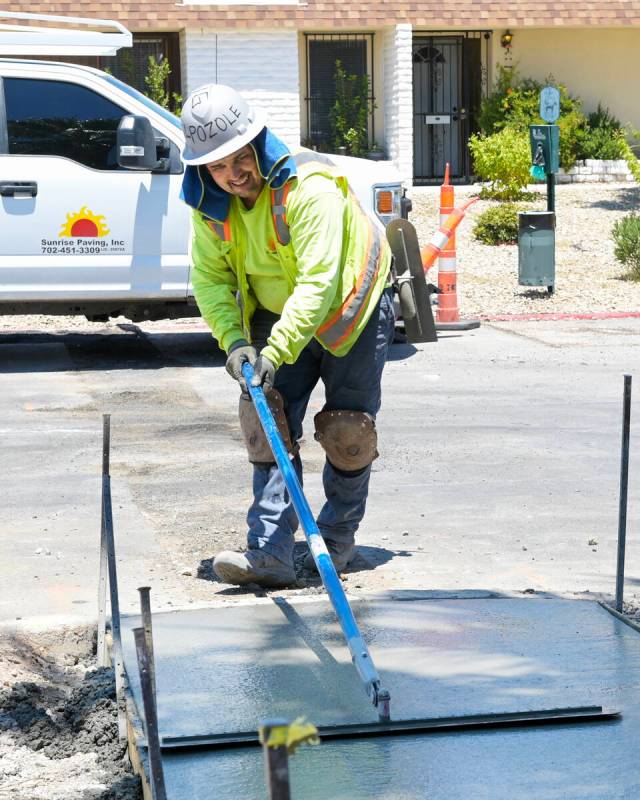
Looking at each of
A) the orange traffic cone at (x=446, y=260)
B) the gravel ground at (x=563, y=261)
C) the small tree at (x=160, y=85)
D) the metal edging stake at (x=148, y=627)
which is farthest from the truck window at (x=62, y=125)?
the small tree at (x=160, y=85)

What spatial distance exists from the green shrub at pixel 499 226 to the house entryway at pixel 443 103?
635 cm

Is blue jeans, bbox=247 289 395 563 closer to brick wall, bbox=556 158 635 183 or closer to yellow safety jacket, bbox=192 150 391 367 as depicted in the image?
yellow safety jacket, bbox=192 150 391 367

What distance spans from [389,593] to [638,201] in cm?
1679

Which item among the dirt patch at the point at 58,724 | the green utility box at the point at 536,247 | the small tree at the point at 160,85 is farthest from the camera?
the small tree at the point at 160,85

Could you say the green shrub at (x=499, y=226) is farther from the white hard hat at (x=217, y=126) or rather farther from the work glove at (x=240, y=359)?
the white hard hat at (x=217, y=126)

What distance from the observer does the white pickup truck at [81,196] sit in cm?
1020

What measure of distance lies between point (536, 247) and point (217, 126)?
998cm

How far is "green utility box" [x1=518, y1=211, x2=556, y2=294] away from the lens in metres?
13.9

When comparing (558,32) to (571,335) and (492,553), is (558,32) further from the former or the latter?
(492,553)

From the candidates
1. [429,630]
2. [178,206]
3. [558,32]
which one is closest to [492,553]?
[429,630]

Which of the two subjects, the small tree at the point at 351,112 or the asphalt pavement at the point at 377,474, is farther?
the small tree at the point at 351,112

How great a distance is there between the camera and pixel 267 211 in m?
4.73

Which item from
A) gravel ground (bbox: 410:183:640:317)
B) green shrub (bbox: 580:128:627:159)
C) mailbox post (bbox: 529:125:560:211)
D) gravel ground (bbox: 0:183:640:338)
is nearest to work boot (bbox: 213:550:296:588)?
gravel ground (bbox: 0:183:640:338)

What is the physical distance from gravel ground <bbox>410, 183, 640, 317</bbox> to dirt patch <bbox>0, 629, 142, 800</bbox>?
31.9 ft
